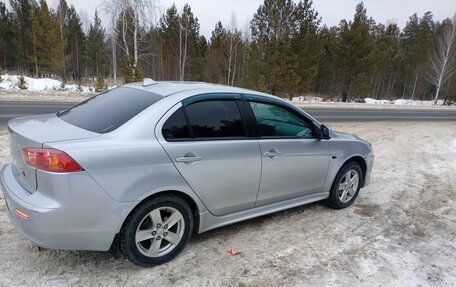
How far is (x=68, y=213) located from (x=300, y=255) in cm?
219

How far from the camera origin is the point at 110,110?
3.05m

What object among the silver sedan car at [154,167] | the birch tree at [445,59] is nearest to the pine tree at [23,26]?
the silver sedan car at [154,167]

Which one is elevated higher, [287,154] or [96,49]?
[96,49]

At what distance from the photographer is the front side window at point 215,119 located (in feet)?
10.0

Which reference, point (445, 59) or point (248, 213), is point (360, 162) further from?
point (445, 59)

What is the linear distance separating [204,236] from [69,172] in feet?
5.55

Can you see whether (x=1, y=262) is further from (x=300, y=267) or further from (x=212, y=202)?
(x=300, y=267)

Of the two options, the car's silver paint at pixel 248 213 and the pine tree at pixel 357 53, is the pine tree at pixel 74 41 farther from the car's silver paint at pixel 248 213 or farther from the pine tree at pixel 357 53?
the car's silver paint at pixel 248 213

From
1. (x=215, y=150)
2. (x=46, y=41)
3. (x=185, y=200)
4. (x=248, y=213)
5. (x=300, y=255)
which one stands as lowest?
(x=300, y=255)

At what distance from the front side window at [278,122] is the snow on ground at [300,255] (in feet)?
3.62

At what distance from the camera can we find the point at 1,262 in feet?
9.44

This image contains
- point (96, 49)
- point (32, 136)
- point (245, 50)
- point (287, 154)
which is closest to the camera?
point (32, 136)

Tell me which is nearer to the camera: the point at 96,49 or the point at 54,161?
the point at 54,161

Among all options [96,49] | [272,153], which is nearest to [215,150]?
[272,153]
